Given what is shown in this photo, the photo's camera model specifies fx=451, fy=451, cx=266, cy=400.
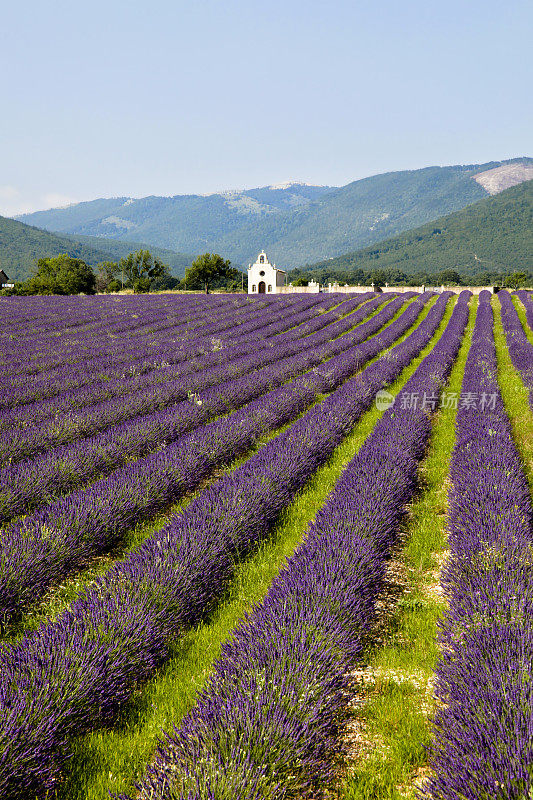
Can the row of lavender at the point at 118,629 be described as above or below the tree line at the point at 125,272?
below

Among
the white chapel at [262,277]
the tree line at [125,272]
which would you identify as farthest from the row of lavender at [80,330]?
the white chapel at [262,277]

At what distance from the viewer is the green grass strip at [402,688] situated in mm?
2188

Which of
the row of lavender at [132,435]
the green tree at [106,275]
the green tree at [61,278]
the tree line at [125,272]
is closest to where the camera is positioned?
the row of lavender at [132,435]

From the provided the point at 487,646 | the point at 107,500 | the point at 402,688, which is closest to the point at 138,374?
the point at 107,500

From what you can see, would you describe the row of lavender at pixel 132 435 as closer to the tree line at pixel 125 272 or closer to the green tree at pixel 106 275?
the tree line at pixel 125 272

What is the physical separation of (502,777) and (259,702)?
100 cm

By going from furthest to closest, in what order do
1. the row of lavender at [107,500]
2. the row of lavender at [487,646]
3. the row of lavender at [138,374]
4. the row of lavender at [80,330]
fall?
1. the row of lavender at [80,330]
2. the row of lavender at [138,374]
3. the row of lavender at [107,500]
4. the row of lavender at [487,646]

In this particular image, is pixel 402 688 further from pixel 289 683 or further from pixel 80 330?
pixel 80 330

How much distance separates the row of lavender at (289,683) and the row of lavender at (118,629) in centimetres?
48

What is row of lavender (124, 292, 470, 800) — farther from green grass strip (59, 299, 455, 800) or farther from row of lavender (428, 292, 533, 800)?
row of lavender (428, 292, 533, 800)

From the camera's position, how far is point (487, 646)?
248cm

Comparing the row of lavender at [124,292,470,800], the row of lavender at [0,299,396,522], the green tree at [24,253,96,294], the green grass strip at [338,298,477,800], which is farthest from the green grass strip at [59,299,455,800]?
the green tree at [24,253,96,294]

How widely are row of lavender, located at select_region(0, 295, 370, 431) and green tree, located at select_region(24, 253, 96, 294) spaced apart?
4620 cm

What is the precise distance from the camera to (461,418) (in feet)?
26.1
